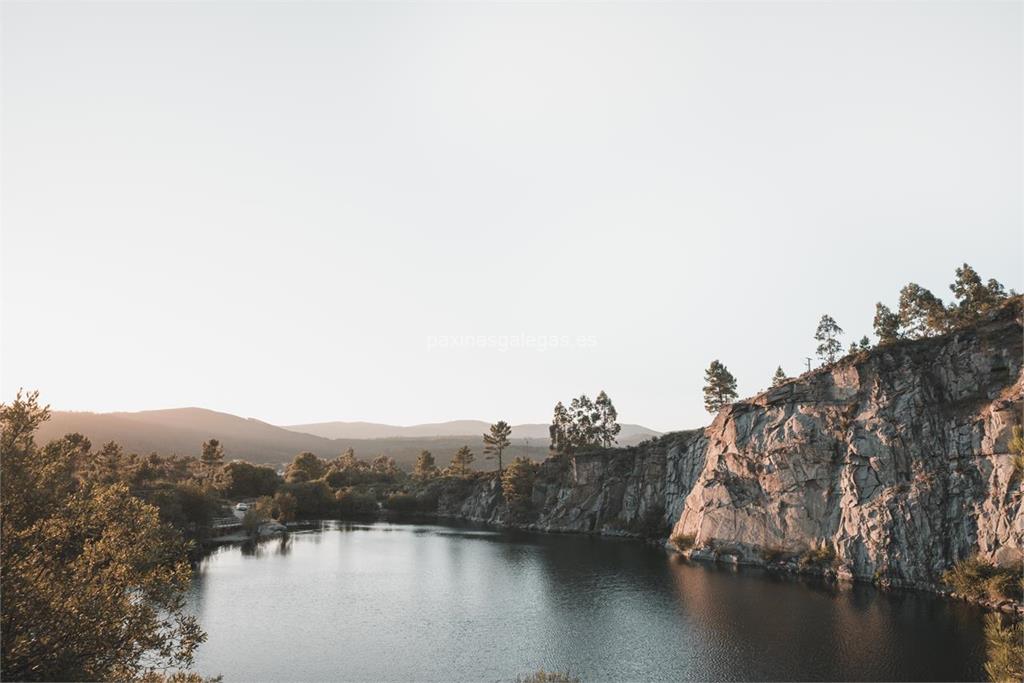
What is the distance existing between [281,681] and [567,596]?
36.0 m

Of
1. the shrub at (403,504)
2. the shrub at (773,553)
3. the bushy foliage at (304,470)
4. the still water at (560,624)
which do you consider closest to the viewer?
the still water at (560,624)

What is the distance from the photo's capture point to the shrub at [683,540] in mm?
95113

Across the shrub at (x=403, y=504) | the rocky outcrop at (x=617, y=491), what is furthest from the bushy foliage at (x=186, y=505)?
the rocky outcrop at (x=617, y=491)

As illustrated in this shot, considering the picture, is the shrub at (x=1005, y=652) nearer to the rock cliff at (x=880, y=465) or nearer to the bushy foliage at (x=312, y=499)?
the rock cliff at (x=880, y=465)

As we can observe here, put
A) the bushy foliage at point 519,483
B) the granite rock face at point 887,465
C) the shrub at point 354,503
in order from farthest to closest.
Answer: the shrub at point 354,503 → the bushy foliage at point 519,483 → the granite rock face at point 887,465

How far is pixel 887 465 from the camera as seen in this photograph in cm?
7375

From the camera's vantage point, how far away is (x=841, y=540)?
74875mm

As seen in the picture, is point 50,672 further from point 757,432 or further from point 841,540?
point 757,432

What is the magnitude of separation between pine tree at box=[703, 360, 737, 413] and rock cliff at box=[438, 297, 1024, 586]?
1783 centimetres

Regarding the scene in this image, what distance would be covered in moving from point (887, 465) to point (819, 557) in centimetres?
1506

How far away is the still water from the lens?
43312mm

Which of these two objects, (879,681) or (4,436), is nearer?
(4,436)

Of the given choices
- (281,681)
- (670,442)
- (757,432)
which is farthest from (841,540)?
(281,681)

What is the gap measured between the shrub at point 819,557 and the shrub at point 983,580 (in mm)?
13267
